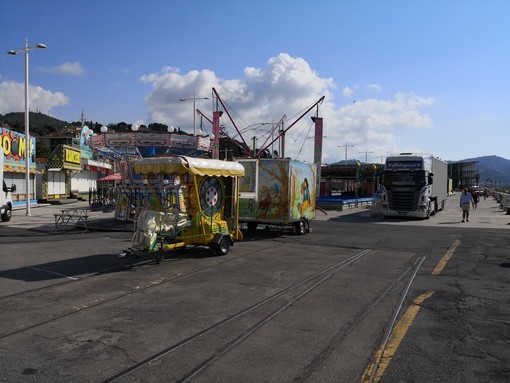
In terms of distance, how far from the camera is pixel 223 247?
12.7 m

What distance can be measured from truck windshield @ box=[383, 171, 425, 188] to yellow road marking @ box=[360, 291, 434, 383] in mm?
20850

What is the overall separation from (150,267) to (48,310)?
371 centimetres

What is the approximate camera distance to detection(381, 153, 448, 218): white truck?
89.6 ft

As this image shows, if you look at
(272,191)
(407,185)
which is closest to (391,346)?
(272,191)

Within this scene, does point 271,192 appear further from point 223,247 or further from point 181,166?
point 181,166

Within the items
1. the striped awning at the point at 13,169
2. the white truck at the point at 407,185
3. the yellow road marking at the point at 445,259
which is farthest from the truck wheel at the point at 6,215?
the white truck at the point at 407,185

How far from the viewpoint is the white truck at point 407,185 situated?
27.3m

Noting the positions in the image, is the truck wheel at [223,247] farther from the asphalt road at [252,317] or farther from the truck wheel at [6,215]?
the truck wheel at [6,215]

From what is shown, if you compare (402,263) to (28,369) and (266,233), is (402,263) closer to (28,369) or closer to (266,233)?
(266,233)

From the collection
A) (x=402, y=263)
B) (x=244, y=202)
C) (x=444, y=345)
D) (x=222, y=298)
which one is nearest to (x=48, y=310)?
(x=222, y=298)

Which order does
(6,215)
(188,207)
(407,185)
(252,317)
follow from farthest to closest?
(407,185) < (6,215) < (188,207) < (252,317)

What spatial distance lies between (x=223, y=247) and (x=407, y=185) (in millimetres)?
18291

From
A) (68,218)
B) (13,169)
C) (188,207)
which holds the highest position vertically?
(13,169)

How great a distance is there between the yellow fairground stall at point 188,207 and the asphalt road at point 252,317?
0.57 meters
